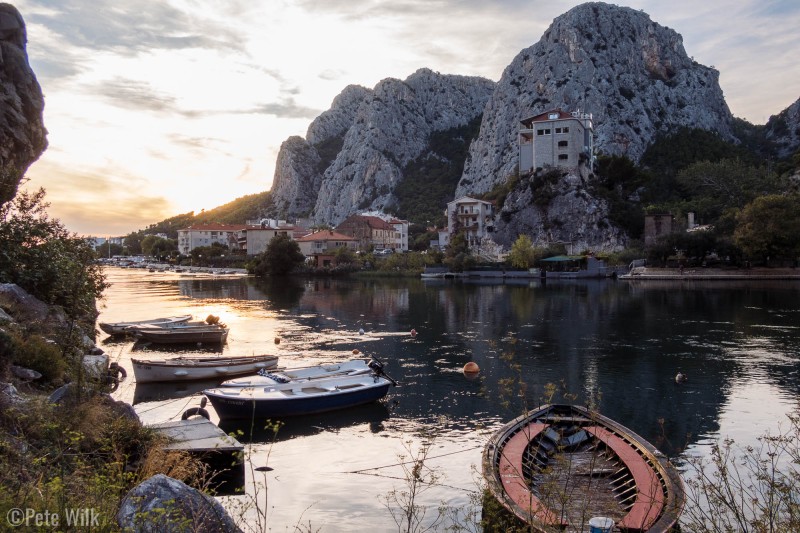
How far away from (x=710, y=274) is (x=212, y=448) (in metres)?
82.4

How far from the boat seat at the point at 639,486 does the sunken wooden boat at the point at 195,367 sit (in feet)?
53.3

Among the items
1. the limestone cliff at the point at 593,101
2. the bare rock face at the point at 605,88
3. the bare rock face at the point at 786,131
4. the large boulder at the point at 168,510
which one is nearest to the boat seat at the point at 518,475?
the large boulder at the point at 168,510

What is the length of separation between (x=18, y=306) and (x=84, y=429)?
9576 millimetres

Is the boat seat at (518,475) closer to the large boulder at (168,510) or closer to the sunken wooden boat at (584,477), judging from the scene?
the sunken wooden boat at (584,477)

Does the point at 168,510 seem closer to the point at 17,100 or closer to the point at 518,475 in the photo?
the point at 518,475

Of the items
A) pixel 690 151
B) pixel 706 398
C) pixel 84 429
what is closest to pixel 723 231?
pixel 690 151

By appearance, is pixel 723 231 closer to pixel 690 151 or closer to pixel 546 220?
pixel 546 220

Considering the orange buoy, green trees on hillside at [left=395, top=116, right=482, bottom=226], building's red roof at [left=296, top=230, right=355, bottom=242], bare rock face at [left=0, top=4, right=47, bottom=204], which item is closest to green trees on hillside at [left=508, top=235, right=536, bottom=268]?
building's red roof at [left=296, top=230, right=355, bottom=242]

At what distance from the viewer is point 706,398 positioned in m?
22.2

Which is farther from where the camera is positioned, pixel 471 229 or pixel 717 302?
pixel 471 229

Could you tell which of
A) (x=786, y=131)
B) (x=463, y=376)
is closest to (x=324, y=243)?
(x=463, y=376)

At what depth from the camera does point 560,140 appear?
11006 centimetres

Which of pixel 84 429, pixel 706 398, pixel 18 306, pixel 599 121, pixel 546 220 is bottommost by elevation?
pixel 706 398

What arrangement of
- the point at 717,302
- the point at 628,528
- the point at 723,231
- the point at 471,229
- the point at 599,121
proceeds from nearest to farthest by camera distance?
the point at 628,528 < the point at 717,302 < the point at 723,231 < the point at 471,229 < the point at 599,121
